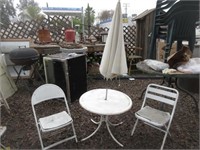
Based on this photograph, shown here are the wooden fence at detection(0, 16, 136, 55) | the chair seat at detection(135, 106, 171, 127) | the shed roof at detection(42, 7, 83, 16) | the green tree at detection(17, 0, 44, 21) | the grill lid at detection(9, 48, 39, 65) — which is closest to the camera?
the chair seat at detection(135, 106, 171, 127)

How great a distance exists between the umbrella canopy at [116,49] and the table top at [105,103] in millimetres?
348

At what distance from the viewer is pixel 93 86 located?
422 cm

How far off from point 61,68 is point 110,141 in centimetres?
166

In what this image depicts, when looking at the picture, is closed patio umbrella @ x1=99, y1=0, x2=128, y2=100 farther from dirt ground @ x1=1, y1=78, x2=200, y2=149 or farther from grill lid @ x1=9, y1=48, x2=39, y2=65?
grill lid @ x1=9, y1=48, x2=39, y2=65

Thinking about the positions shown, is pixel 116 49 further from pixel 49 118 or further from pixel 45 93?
pixel 49 118

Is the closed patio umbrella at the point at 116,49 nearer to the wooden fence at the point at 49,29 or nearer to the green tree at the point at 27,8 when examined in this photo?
the wooden fence at the point at 49,29

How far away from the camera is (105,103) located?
2133mm

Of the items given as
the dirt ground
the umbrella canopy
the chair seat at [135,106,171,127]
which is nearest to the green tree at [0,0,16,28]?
the dirt ground

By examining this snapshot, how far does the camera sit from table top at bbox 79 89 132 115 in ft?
6.43

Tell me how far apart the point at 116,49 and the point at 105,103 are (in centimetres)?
68

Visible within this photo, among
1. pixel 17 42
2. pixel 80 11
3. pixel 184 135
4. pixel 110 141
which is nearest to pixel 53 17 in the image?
pixel 80 11

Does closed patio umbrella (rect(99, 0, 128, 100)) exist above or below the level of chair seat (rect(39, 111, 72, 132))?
above

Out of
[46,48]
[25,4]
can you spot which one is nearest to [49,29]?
[46,48]

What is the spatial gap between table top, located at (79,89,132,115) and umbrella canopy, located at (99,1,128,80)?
0.35m
